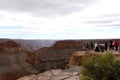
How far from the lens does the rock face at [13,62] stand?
2276 inches

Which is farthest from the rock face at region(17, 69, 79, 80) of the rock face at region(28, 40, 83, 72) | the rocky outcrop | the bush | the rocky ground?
the rocky outcrop

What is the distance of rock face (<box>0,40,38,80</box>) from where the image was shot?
190ft

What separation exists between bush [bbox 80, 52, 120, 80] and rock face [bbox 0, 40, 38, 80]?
139ft

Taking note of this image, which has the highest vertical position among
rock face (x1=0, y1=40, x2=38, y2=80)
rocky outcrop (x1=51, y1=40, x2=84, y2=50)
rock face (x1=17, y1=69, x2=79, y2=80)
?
rocky outcrop (x1=51, y1=40, x2=84, y2=50)

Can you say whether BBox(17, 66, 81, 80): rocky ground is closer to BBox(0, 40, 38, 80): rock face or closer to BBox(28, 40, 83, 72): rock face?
BBox(0, 40, 38, 80): rock face

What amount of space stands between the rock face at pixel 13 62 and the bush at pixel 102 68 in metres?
42.3

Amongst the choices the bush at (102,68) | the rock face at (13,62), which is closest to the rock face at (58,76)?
the bush at (102,68)

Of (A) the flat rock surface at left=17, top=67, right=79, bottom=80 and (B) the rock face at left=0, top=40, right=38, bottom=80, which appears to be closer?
(A) the flat rock surface at left=17, top=67, right=79, bottom=80

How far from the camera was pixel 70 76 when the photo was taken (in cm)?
2312

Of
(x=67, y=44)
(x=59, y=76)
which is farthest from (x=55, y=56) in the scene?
(x=59, y=76)

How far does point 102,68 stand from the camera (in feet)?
47.7

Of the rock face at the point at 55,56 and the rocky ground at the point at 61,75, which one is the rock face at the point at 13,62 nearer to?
the rock face at the point at 55,56

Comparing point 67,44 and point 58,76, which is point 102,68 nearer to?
point 58,76

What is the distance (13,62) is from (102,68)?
50.4 m
